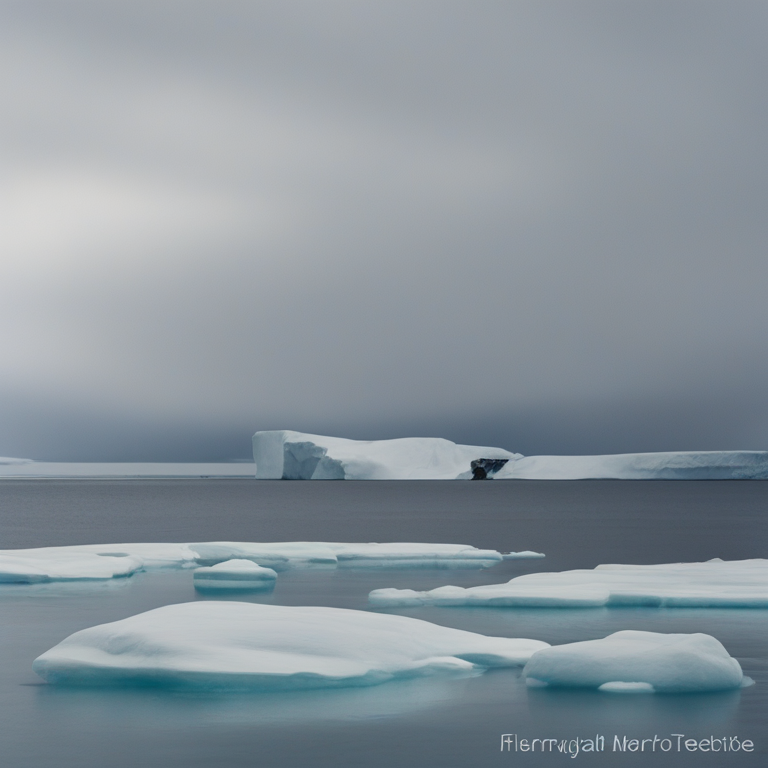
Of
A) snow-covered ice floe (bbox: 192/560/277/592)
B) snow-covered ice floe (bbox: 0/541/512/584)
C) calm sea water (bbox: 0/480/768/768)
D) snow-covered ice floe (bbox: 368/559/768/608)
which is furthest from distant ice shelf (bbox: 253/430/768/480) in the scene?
snow-covered ice floe (bbox: 368/559/768/608)

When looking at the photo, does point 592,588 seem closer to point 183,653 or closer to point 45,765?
point 183,653

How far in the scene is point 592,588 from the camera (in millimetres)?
12641

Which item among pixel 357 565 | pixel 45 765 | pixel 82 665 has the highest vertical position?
pixel 357 565

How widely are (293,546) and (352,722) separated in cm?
1418

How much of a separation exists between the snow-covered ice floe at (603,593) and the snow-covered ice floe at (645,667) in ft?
15.5

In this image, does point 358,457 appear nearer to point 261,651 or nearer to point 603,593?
point 603,593

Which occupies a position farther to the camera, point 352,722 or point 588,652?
point 588,652

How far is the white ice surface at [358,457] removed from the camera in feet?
264

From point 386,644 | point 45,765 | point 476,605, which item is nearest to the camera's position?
point 45,765

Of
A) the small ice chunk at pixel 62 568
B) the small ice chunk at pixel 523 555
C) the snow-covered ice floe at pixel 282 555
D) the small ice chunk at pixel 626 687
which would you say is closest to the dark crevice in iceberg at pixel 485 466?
the small ice chunk at pixel 523 555

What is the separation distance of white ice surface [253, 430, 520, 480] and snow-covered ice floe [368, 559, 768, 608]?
66099mm

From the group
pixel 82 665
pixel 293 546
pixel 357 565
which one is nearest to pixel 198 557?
pixel 293 546

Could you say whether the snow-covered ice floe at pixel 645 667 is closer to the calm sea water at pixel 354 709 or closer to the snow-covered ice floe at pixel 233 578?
the calm sea water at pixel 354 709

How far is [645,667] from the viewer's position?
22.9 feet
